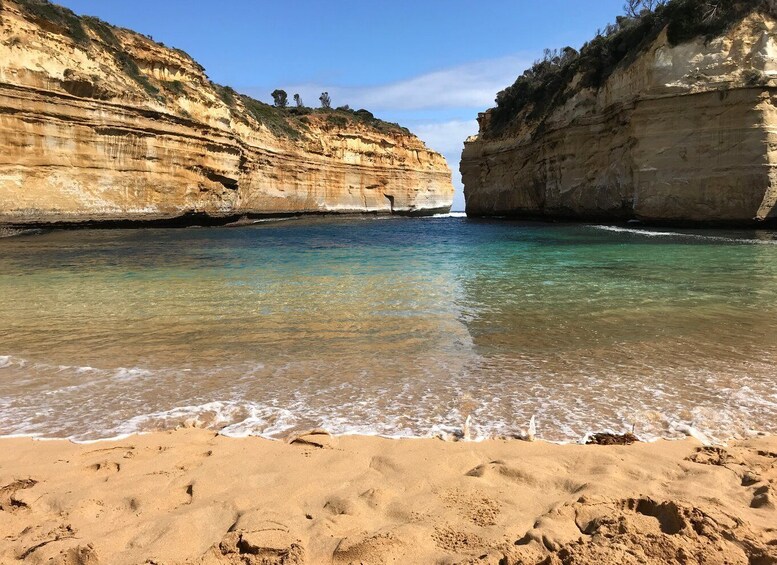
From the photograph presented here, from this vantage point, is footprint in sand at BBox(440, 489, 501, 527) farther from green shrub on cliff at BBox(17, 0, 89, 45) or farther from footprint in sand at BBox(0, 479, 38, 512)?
green shrub on cliff at BBox(17, 0, 89, 45)

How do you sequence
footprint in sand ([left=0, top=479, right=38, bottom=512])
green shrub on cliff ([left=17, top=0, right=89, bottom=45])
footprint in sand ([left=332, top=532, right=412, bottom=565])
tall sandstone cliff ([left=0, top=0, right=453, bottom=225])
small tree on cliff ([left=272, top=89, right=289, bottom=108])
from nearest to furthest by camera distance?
footprint in sand ([left=332, top=532, right=412, bottom=565]) → footprint in sand ([left=0, top=479, right=38, bottom=512]) → tall sandstone cliff ([left=0, top=0, right=453, bottom=225]) → green shrub on cliff ([left=17, top=0, right=89, bottom=45]) → small tree on cliff ([left=272, top=89, right=289, bottom=108])

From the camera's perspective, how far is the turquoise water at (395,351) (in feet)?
11.0

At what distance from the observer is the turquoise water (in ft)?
11.0

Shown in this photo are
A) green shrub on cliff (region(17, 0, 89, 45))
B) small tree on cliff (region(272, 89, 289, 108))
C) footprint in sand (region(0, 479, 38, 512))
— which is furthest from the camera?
small tree on cliff (region(272, 89, 289, 108))

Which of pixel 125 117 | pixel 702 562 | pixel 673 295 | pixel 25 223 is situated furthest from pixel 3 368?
pixel 125 117

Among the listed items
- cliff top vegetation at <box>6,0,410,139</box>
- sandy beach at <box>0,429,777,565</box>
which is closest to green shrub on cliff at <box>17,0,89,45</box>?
cliff top vegetation at <box>6,0,410,139</box>

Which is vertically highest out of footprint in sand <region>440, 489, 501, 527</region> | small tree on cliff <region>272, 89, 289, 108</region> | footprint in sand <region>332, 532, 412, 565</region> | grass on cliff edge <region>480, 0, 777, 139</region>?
small tree on cliff <region>272, 89, 289, 108</region>

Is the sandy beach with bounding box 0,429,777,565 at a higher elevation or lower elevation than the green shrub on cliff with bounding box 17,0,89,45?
lower

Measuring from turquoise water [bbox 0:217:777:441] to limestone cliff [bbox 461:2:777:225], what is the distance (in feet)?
33.9

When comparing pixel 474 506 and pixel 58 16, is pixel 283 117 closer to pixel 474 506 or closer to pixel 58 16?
pixel 58 16

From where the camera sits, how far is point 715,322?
5613 mm

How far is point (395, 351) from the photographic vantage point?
4820 mm

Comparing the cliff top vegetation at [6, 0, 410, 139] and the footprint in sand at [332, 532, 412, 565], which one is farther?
the cliff top vegetation at [6, 0, 410, 139]

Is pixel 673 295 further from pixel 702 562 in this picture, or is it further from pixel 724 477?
pixel 702 562
